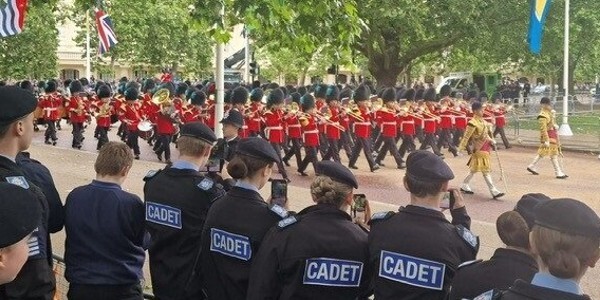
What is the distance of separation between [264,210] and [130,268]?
0.90 metres

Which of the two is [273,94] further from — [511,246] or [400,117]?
[511,246]

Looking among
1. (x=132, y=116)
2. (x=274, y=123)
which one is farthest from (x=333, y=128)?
(x=132, y=116)

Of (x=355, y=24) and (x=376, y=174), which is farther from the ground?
(x=355, y=24)

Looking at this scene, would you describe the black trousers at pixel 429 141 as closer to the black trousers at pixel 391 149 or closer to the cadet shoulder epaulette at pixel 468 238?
the black trousers at pixel 391 149

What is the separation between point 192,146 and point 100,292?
0.97 meters

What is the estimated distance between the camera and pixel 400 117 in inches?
714

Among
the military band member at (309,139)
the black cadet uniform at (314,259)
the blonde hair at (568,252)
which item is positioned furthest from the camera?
the military band member at (309,139)

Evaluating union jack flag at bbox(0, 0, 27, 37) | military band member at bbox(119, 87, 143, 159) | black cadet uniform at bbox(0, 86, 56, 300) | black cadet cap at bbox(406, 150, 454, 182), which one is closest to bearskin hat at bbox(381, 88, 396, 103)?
military band member at bbox(119, 87, 143, 159)

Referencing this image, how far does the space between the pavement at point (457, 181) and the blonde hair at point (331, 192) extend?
4.67 meters

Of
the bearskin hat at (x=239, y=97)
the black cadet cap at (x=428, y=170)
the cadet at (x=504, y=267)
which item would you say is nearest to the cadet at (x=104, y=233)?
the black cadet cap at (x=428, y=170)

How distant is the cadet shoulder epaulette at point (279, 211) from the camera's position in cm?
396

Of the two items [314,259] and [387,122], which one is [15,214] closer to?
[314,259]

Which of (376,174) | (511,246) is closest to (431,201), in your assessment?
(511,246)

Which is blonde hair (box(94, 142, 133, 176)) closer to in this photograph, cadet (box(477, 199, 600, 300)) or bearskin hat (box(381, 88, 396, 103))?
→ cadet (box(477, 199, 600, 300))
